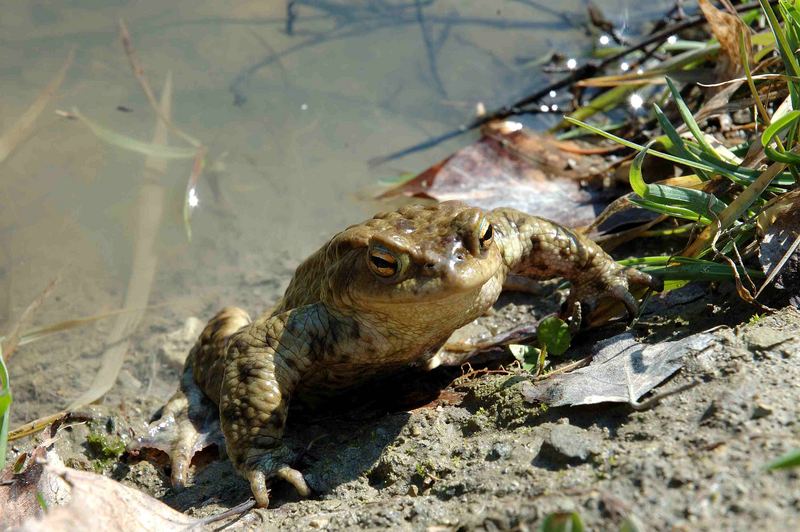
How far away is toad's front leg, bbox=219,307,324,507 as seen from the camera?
3.30 metres

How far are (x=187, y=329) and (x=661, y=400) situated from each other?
12.0 feet

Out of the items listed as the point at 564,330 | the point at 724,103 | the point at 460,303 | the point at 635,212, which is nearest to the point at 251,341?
the point at 460,303

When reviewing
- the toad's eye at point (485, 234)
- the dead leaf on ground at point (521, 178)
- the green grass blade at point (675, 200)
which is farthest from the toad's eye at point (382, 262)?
the dead leaf on ground at point (521, 178)

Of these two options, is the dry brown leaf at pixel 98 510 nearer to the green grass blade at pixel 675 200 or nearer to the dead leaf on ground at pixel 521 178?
the green grass blade at pixel 675 200

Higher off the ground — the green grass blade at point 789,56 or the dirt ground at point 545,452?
the green grass blade at point 789,56

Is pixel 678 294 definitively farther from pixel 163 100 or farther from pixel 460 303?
pixel 163 100

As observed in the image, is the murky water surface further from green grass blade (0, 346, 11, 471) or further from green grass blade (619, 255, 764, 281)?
green grass blade (619, 255, 764, 281)

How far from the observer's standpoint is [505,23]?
8.08 m

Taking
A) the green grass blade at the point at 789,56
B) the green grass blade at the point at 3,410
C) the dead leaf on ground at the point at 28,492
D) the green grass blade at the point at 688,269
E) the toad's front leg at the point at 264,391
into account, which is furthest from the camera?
the green grass blade at the point at 789,56

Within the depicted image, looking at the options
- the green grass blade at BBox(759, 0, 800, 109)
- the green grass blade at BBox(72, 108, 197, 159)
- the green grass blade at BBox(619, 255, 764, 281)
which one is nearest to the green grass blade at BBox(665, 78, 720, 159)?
the green grass blade at BBox(759, 0, 800, 109)

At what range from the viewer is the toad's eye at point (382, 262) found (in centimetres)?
311

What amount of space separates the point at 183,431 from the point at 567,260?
2138 millimetres

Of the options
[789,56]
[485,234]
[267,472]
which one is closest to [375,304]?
[485,234]

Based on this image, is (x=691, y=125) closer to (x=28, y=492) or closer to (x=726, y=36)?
(x=726, y=36)
